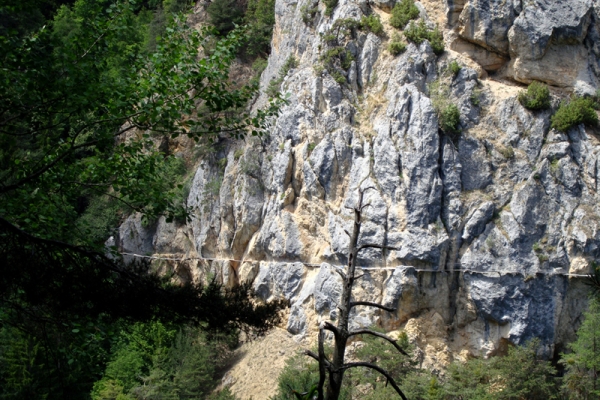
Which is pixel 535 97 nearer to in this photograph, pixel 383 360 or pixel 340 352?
pixel 383 360

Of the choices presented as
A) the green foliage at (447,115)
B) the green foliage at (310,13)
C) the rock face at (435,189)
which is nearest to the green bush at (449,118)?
the green foliage at (447,115)

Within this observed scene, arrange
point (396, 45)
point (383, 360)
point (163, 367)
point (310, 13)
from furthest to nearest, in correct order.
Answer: point (310, 13), point (163, 367), point (396, 45), point (383, 360)

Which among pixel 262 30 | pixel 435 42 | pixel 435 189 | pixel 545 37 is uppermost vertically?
pixel 262 30

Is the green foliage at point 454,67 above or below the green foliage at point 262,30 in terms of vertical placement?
below

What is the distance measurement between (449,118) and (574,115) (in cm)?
407

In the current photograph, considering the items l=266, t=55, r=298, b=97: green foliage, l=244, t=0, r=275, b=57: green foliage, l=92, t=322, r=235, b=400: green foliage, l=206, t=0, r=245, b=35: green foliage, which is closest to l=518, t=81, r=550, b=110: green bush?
l=266, t=55, r=298, b=97: green foliage

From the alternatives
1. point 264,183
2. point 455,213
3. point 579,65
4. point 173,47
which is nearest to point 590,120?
point 579,65

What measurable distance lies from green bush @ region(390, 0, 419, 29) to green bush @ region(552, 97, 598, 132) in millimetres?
6474

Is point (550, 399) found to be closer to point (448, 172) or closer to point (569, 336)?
point (569, 336)

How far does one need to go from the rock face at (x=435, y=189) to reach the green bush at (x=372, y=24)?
1.03ft

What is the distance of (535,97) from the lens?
19312 mm

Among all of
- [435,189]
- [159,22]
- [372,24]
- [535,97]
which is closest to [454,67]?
[535,97]

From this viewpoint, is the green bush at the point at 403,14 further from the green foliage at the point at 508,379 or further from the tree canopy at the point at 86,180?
the tree canopy at the point at 86,180

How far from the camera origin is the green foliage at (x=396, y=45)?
20.9m
